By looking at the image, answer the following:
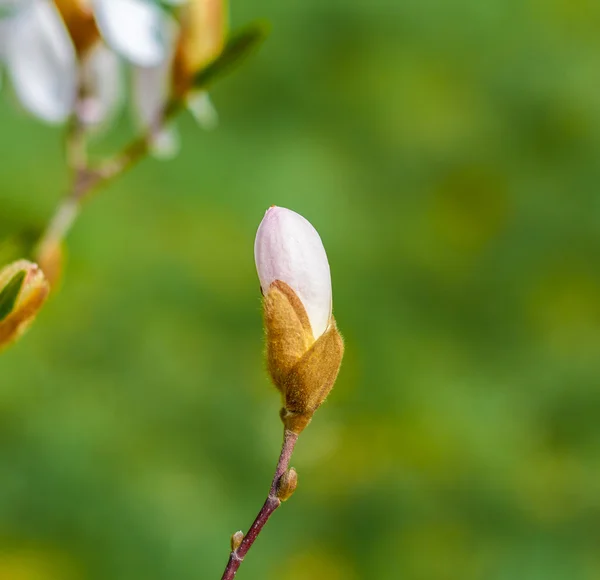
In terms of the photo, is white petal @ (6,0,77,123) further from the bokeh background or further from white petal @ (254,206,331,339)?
the bokeh background

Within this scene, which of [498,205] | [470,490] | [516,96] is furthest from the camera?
A: [516,96]

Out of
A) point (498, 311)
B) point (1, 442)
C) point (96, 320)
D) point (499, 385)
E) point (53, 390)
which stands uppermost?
point (498, 311)

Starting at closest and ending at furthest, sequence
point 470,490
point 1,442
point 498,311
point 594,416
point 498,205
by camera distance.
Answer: point 1,442 < point 470,490 < point 594,416 < point 498,311 < point 498,205

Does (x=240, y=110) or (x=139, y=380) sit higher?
(x=240, y=110)

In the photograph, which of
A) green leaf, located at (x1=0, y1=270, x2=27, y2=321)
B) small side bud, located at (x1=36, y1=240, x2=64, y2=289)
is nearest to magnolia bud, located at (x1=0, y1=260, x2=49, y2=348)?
green leaf, located at (x1=0, y1=270, x2=27, y2=321)

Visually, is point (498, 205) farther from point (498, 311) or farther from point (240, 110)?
point (240, 110)

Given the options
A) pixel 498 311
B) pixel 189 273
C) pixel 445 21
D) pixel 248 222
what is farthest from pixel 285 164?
pixel 445 21
